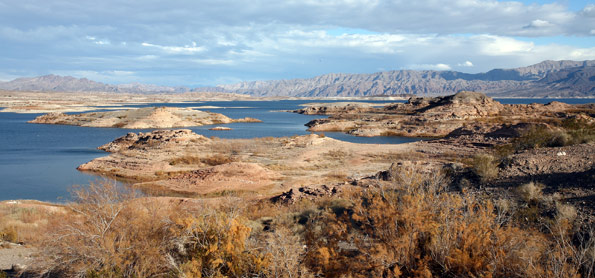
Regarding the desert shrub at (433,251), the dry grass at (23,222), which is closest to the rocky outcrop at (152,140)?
the dry grass at (23,222)

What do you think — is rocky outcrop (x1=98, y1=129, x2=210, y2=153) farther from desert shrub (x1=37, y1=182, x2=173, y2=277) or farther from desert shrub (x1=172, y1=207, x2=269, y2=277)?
desert shrub (x1=172, y1=207, x2=269, y2=277)

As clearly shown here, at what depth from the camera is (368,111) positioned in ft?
301

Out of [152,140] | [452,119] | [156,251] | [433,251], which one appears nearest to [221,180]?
[156,251]

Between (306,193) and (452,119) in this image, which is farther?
(452,119)

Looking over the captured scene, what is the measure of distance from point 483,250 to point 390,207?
66.8 inches

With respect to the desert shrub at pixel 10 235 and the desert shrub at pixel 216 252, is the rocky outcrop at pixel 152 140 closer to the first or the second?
the desert shrub at pixel 10 235

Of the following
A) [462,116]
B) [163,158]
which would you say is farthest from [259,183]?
[462,116]

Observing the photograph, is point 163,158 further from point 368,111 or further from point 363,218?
point 368,111

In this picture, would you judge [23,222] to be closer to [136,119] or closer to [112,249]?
[112,249]

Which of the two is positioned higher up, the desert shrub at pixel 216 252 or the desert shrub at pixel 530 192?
the desert shrub at pixel 216 252

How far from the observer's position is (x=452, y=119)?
6166 cm

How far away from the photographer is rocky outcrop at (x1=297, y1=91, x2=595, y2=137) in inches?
2111

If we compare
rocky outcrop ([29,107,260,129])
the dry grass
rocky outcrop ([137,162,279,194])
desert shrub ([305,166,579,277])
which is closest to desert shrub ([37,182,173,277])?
desert shrub ([305,166,579,277])

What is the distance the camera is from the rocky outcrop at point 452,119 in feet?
176
